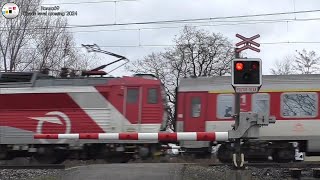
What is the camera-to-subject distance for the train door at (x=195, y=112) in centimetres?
1823

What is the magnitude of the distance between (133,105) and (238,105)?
9.06 m

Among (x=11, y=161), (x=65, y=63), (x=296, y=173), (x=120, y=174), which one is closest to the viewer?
(x=120, y=174)

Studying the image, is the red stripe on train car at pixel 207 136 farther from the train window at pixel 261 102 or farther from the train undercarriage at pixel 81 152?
the train window at pixel 261 102

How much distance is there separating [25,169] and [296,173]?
24.0 ft

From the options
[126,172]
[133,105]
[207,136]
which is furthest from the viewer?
[133,105]

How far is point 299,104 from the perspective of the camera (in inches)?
685

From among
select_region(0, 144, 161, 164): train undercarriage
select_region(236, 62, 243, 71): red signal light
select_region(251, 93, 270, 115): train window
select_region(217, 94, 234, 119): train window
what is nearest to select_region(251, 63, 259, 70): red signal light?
select_region(236, 62, 243, 71): red signal light

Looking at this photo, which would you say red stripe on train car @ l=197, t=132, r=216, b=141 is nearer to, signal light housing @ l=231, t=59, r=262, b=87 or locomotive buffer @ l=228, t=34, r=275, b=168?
locomotive buffer @ l=228, t=34, r=275, b=168

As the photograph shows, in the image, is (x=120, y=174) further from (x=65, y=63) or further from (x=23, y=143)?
(x=65, y=63)

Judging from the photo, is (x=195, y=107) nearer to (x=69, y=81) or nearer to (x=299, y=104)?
(x=299, y=104)

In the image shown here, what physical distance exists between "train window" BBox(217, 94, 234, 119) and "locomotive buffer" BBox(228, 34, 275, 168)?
898 cm

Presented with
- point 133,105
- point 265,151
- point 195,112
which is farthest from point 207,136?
point 195,112

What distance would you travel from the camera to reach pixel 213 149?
734 inches

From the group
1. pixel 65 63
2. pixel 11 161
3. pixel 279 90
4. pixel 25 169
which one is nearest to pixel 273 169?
pixel 279 90
